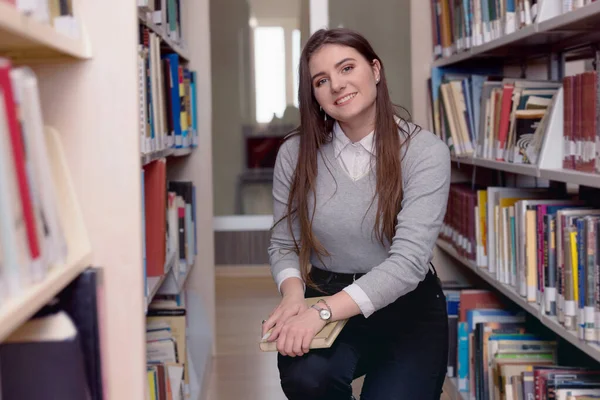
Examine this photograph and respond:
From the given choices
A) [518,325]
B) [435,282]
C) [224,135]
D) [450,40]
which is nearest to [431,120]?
[450,40]

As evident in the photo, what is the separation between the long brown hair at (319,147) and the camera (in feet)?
6.10

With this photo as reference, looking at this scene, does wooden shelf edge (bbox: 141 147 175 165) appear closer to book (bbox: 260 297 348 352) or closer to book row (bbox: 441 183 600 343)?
book (bbox: 260 297 348 352)

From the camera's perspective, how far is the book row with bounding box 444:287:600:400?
1.99 metres

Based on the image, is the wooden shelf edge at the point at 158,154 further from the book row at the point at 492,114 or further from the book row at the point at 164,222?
the book row at the point at 492,114

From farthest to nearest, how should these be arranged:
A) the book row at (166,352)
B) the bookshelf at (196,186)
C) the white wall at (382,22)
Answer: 1. the white wall at (382,22)
2. the bookshelf at (196,186)
3. the book row at (166,352)

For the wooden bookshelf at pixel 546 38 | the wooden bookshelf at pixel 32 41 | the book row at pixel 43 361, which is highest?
the wooden bookshelf at pixel 546 38

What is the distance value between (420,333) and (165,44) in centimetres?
148

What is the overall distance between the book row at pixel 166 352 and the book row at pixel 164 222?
0.46 feet

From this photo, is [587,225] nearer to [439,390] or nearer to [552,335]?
[439,390]

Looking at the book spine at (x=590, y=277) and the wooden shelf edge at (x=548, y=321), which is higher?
the book spine at (x=590, y=277)

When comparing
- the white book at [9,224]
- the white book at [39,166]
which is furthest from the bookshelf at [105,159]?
the white book at [9,224]

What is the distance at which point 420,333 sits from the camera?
185 centimetres

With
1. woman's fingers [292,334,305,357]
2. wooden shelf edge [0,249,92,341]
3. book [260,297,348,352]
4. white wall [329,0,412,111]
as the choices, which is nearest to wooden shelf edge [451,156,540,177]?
book [260,297,348,352]

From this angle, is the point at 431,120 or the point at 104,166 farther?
the point at 431,120
